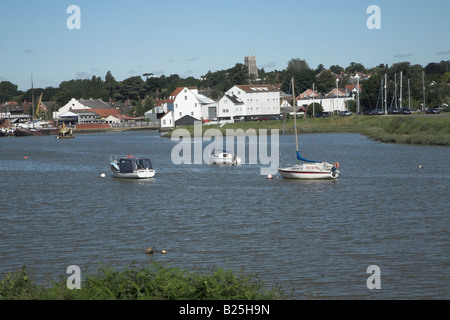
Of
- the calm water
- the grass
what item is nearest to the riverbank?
the calm water

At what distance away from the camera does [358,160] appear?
184 feet

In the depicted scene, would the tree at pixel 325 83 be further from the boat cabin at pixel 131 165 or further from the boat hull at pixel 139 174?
the boat hull at pixel 139 174

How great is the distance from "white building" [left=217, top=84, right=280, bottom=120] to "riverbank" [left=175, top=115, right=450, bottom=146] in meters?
15.0

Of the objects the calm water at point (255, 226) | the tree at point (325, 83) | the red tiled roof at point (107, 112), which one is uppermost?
the tree at point (325, 83)

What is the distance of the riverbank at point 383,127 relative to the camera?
230 feet

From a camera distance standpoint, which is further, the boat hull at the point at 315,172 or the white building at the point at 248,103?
the white building at the point at 248,103

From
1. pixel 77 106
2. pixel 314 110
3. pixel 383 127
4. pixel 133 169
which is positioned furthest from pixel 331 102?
pixel 133 169

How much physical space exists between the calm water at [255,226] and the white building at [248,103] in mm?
88313

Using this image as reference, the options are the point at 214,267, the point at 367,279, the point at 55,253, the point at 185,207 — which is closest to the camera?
the point at 367,279

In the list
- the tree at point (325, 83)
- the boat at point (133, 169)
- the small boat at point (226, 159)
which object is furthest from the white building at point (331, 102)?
the boat at point (133, 169)
